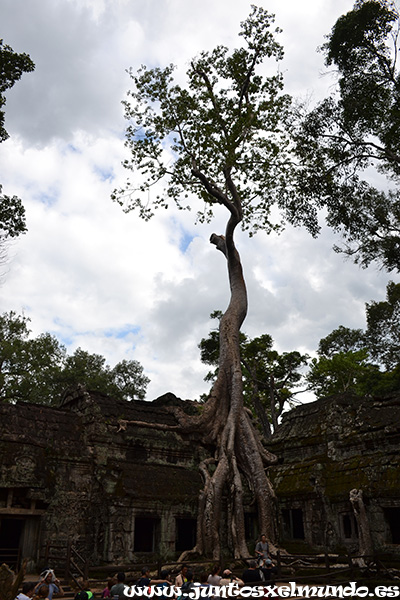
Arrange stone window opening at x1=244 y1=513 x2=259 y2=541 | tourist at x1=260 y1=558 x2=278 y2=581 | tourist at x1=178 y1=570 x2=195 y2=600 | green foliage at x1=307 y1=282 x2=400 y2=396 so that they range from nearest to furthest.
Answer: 1. tourist at x1=178 y1=570 x2=195 y2=600
2. tourist at x1=260 y1=558 x2=278 y2=581
3. stone window opening at x1=244 y1=513 x2=259 y2=541
4. green foliage at x1=307 y1=282 x2=400 y2=396

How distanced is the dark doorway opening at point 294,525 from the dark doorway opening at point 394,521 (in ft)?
10.9

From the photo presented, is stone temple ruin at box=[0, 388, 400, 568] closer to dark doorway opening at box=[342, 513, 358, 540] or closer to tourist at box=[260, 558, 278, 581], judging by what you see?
dark doorway opening at box=[342, 513, 358, 540]

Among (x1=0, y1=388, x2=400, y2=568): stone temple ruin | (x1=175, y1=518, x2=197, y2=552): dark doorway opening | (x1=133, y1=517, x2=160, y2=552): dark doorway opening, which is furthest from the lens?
(x1=175, y1=518, x2=197, y2=552): dark doorway opening

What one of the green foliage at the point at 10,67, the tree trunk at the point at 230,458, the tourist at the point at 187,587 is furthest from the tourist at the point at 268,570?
the green foliage at the point at 10,67

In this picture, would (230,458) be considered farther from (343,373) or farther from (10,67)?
(343,373)

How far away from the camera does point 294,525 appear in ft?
47.2

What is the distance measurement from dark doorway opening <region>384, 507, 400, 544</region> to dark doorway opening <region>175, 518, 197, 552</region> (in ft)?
18.1

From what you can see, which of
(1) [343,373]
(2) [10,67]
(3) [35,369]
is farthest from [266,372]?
(2) [10,67]

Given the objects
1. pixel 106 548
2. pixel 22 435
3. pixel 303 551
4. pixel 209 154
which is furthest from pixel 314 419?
pixel 209 154

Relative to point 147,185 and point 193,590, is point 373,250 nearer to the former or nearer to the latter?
point 147,185

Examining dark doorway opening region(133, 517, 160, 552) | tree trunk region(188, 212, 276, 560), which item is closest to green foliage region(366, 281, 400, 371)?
tree trunk region(188, 212, 276, 560)

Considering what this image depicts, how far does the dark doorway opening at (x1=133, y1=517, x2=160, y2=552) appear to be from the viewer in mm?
12877

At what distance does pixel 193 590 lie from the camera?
6.90 metres

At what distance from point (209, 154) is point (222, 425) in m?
10.9
